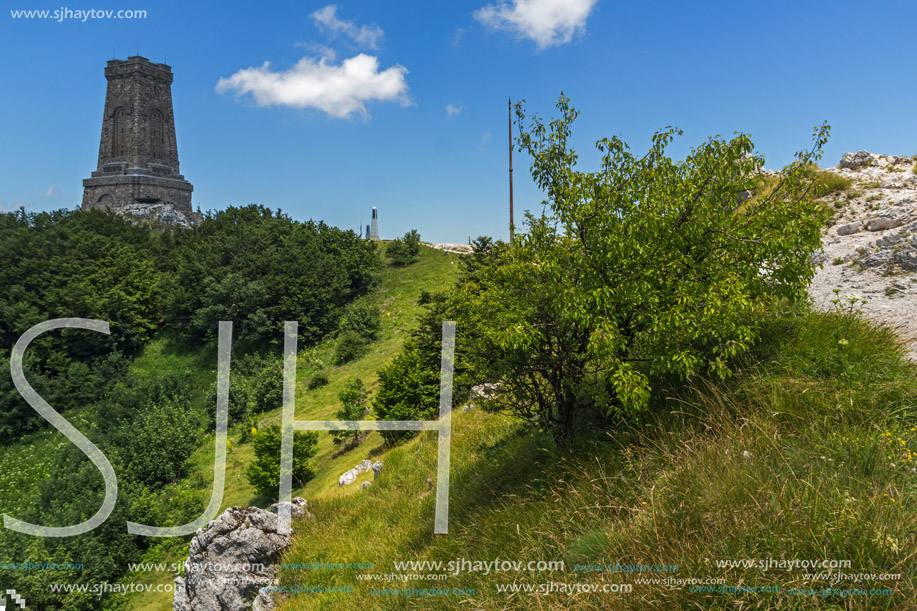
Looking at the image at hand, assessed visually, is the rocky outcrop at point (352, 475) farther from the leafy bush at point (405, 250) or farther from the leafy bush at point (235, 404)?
the leafy bush at point (405, 250)

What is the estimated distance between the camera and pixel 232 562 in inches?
345

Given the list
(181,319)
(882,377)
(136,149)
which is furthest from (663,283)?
(136,149)

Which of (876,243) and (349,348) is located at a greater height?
(876,243)

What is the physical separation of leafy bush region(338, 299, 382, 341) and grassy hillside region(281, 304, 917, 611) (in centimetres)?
2437

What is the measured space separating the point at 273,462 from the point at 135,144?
4789 cm

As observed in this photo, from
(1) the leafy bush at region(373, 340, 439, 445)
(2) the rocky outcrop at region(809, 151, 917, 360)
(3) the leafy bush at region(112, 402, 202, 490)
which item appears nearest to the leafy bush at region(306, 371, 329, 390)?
(3) the leafy bush at region(112, 402, 202, 490)

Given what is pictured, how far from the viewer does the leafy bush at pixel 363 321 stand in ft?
105

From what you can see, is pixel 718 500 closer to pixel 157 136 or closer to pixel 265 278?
pixel 265 278

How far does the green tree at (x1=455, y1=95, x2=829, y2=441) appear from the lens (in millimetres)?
4934

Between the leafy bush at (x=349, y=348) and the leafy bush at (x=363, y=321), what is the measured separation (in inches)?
45.6

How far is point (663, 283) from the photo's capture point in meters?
5.36

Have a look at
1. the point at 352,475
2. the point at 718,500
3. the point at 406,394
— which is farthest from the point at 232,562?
the point at 718,500

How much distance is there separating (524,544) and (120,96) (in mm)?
60849

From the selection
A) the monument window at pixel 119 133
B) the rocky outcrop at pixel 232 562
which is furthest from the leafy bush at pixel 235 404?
the monument window at pixel 119 133
